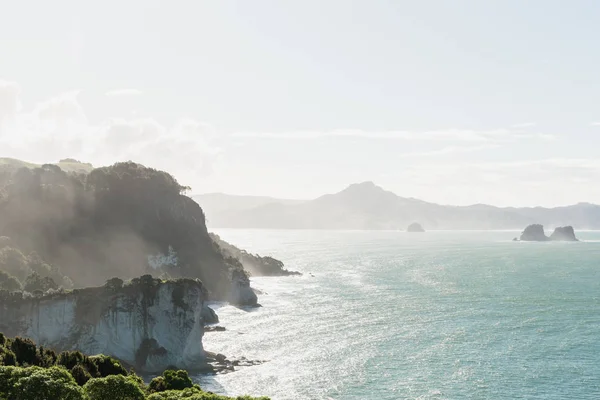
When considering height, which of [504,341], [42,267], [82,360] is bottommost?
[504,341]

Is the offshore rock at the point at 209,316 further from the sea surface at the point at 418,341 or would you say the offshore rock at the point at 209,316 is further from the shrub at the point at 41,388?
→ the shrub at the point at 41,388

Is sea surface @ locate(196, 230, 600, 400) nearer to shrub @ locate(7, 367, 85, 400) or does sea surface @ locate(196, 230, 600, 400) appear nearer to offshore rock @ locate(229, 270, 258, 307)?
offshore rock @ locate(229, 270, 258, 307)

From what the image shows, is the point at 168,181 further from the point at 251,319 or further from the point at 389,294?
the point at 389,294

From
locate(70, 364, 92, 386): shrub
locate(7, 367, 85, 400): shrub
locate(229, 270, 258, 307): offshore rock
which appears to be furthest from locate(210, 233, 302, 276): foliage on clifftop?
locate(7, 367, 85, 400): shrub

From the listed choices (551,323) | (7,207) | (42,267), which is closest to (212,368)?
(42,267)

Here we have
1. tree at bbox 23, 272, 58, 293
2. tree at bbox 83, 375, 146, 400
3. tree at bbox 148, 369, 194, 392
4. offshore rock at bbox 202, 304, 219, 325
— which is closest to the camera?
tree at bbox 83, 375, 146, 400

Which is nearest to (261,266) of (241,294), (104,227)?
(241,294)
